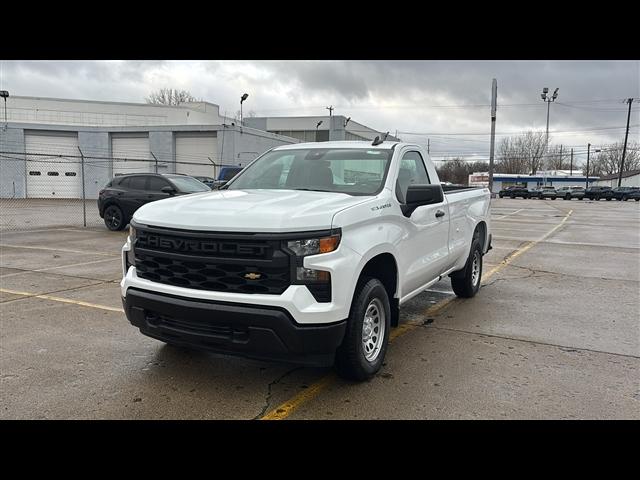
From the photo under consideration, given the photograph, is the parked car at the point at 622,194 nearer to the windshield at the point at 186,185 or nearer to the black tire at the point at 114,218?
the windshield at the point at 186,185

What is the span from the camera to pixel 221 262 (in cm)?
348

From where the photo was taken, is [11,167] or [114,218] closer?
[114,218]

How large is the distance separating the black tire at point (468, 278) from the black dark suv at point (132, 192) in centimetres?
844

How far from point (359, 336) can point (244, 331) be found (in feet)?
2.91

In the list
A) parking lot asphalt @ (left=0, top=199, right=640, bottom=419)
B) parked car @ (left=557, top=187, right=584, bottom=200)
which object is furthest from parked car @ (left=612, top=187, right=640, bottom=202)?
parking lot asphalt @ (left=0, top=199, right=640, bottom=419)

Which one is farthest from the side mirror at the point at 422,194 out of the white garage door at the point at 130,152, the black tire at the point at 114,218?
the white garage door at the point at 130,152

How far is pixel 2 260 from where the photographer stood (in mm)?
9633

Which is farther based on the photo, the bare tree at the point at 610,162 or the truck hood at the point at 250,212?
the bare tree at the point at 610,162

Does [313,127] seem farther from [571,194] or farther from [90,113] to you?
[571,194]

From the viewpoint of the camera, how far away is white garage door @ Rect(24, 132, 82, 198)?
35906 mm

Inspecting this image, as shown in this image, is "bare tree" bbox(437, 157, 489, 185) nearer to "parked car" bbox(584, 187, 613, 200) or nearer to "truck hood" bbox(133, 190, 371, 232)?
"parked car" bbox(584, 187, 613, 200)

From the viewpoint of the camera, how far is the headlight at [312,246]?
3.40 m

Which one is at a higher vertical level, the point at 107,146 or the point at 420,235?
the point at 107,146

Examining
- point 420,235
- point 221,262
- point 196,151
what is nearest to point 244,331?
point 221,262
